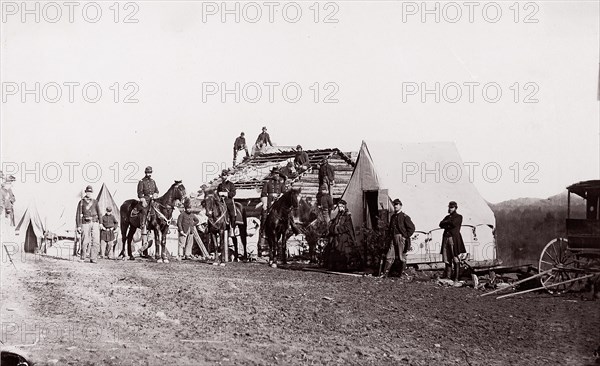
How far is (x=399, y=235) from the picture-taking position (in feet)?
44.7

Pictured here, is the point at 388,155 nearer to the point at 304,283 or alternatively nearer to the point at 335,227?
the point at 335,227

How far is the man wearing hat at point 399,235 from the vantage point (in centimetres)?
1361

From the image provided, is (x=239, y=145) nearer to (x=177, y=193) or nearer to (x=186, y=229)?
(x=177, y=193)

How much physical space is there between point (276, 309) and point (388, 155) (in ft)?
24.1

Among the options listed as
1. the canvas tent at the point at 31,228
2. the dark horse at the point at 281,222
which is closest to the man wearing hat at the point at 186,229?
the dark horse at the point at 281,222

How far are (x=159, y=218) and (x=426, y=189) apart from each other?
21.5 ft

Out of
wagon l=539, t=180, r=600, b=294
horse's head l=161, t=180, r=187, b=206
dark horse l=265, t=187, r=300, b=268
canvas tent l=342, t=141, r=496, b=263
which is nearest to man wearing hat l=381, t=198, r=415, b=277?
canvas tent l=342, t=141, r=496, b=263

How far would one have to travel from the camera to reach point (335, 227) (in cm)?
1464

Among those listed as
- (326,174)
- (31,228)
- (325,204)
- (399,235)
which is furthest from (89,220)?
(326,174)

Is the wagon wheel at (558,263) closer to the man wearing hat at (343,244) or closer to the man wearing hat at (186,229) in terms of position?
the man wearing hat at (343,244)

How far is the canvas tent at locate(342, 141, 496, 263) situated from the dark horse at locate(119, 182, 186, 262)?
4.66m

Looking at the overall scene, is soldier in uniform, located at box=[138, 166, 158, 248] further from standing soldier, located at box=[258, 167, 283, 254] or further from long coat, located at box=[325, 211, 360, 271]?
long coat, located at box=[325, 211, 360, 271]

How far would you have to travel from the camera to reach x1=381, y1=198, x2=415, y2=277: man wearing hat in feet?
44.6

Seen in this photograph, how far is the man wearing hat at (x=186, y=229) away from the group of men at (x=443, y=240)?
18.1ft
